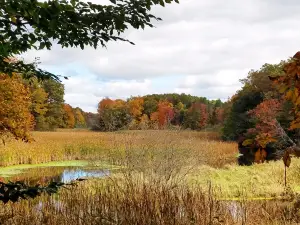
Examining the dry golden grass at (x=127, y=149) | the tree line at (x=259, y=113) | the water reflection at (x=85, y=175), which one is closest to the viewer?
the water reflection at (x=85, y=175)

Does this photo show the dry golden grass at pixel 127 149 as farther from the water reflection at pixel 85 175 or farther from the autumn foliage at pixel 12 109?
the autumn foliage at pixel 12 109

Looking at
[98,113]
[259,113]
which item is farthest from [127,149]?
[98,113]

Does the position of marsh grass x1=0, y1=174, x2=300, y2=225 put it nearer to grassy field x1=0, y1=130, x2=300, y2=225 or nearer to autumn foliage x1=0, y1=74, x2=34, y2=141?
grassy field x1=0, y1=130, x2=300, y2=225

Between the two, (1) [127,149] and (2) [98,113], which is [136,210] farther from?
(2) [98,113]

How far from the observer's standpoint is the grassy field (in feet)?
14.3

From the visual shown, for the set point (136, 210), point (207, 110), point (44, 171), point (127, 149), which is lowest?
point (44, 171)

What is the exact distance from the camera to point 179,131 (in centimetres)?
1120

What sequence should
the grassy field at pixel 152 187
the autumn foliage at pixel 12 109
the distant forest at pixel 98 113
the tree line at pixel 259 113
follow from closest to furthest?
the grassy field at pixel 152 187 < the distant forest at pixel 98 113 < the autumn foliage at pixel 12 109 < the tree line at pixel 259 113

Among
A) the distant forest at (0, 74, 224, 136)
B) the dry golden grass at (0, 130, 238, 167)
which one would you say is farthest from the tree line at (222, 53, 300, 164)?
the distant forest at (0, 74, 224, 136)

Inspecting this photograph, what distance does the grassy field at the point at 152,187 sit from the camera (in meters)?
4.35

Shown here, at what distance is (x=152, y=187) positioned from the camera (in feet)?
15.4

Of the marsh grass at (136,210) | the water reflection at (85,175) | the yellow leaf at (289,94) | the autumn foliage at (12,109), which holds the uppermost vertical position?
the autumn foliage at (12,109)

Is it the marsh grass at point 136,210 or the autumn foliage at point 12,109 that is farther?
the autumn foliage at point 12,109

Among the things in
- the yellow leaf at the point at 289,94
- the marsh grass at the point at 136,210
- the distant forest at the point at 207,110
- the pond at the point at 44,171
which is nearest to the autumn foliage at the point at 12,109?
the distant forest at the point at 207,110
